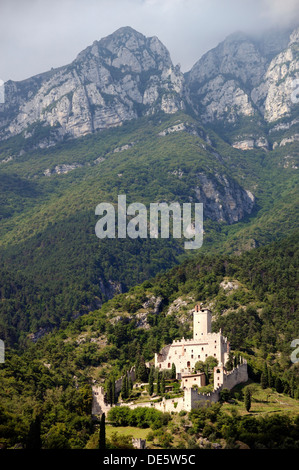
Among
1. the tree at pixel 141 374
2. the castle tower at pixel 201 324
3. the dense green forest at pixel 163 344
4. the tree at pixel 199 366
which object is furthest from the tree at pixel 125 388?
the castle tower at pixel 201 324

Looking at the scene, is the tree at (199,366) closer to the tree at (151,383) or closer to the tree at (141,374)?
the tree at (151,383)

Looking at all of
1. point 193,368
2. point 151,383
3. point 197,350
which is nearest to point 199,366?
point 193,368

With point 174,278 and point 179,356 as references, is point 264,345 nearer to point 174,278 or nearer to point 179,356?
point 179,356

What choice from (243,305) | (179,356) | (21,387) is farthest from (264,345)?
(21,387)

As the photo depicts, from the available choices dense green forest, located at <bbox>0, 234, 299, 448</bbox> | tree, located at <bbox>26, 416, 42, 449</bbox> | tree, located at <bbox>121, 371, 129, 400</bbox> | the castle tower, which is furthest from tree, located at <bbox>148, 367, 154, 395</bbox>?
tree, located at <bbox>26, 416, 42, 449</bbox>

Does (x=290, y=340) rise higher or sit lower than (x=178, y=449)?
higher

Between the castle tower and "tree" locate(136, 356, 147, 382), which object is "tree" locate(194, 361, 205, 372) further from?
"tree" locate(136, 356, 147, 382)

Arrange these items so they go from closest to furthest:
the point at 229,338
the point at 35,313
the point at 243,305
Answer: the point at 229,338
the point at 243,305
the point at 35,313

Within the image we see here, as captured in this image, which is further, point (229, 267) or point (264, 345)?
point (229, 267)
